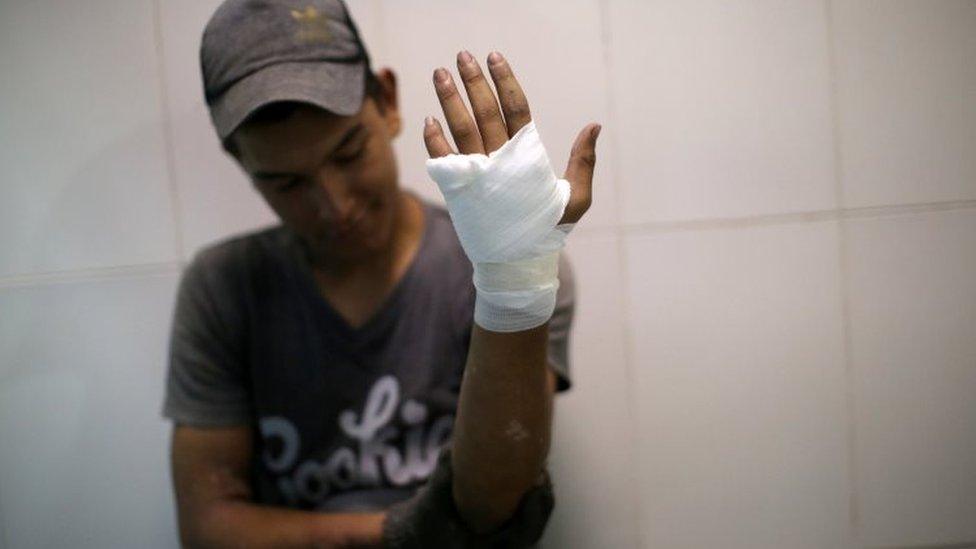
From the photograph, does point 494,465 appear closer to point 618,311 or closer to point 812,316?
point 618,311

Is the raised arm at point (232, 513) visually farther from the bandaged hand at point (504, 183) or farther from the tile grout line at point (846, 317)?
the tile grout line at point (846, 317)

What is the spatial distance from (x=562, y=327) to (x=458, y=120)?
0.29 metres

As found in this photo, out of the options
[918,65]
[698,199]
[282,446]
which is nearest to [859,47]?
[918,65]

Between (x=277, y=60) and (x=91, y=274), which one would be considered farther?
(x=91, y=274)

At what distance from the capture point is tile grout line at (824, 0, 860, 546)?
77 cm

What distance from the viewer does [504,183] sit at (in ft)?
1.56

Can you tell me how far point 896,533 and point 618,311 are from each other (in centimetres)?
38

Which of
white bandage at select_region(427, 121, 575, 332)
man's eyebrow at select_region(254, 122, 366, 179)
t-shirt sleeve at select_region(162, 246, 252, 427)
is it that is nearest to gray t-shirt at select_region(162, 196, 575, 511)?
t-shirt sleeve at select_region(162, 246, 252, 427)

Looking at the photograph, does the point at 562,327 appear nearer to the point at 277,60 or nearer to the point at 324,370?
the point at 324,370

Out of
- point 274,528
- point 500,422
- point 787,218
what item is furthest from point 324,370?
point 787,218

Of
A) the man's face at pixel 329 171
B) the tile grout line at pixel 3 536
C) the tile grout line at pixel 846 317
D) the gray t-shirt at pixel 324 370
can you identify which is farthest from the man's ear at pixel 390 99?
the tile grout line at pixel 3 536

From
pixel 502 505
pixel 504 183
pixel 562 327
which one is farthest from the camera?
pixel 562 327

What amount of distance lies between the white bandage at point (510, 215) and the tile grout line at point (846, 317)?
1.35ft

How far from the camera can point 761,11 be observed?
0.75 m
